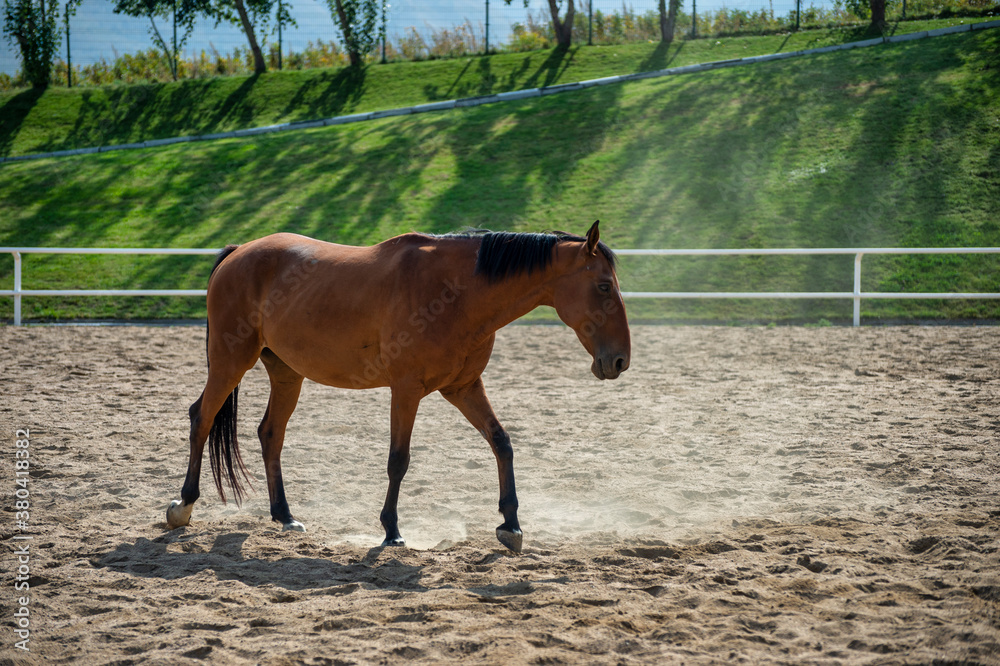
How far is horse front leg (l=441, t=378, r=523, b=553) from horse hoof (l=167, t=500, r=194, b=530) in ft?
5.46

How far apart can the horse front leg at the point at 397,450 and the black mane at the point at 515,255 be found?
804mm

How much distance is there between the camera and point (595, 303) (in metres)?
3.89

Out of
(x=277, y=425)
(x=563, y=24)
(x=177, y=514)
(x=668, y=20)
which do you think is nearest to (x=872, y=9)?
(x=668, y=20)

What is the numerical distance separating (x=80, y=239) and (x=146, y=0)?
11682 millimetres

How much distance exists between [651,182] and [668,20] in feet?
32.7

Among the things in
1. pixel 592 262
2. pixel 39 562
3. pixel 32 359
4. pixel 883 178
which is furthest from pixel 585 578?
pixel 883 178

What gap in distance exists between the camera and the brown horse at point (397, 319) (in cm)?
400

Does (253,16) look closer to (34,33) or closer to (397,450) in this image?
(34,33)

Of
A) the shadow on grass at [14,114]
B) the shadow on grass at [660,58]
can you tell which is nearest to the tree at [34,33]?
the shadow on grass at [14,114]

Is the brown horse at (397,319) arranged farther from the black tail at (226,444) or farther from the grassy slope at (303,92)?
the grassy slope at (303,92)

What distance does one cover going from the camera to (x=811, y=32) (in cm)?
2369

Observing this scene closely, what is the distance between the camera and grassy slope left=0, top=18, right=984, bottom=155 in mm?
22156

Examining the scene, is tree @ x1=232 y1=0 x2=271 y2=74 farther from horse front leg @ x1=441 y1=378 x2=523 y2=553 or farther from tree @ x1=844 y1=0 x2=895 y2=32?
horse front leg @ x1=441 y1=378 x2=523 y2=553

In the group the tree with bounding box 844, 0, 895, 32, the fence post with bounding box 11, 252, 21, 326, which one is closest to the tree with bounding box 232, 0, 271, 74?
the fence post with bounding box 11, 252, 21, 326
